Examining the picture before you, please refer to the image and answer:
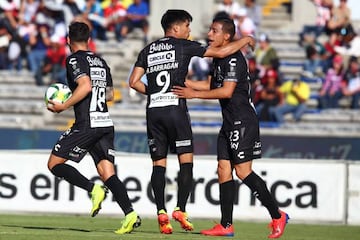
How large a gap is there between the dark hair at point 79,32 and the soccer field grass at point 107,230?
6.78ft

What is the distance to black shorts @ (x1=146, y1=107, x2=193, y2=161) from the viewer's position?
12344mm

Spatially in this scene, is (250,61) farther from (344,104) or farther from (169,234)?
(169,234)

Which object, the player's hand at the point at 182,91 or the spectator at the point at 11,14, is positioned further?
the spectator at the point at 11,14

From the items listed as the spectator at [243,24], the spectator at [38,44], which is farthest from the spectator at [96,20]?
the spectator at [243,24]

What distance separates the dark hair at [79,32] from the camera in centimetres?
1218

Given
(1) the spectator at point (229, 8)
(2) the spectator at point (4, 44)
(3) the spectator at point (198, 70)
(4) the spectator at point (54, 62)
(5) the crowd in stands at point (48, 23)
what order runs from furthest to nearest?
(2) the spectator at point (4, 44), (5) the crowd in stands at point (48, 23), (4) the spectator at point (54, 62), (1) the spectator at point (229, 8), (3) the spectator at point (198, 70)

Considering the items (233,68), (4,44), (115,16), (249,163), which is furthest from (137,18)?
(249,163)

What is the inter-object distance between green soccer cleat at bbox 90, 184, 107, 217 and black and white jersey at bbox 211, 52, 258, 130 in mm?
1477

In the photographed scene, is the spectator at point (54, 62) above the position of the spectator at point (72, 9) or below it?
below

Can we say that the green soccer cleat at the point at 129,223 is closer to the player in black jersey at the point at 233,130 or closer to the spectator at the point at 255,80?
the player in black jersey at the point at 233,130

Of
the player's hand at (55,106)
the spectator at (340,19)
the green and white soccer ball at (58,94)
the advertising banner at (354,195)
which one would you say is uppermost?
the spectator at (340,19)

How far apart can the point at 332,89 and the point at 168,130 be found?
477 inches

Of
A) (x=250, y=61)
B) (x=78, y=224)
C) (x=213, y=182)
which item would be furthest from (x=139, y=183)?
(x=250, y=61)

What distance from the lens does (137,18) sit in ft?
87.4
